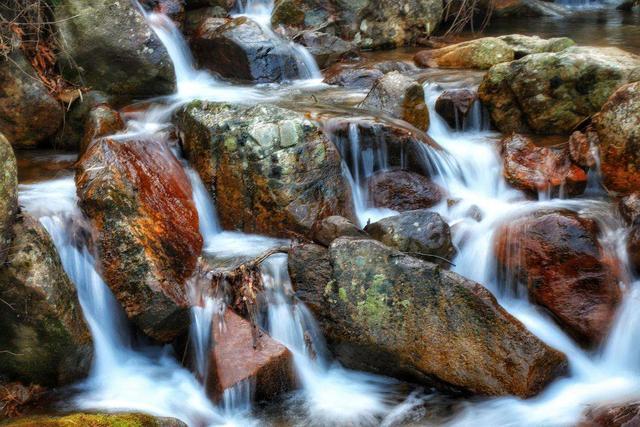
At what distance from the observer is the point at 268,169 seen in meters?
5.66

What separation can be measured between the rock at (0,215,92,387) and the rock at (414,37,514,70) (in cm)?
709

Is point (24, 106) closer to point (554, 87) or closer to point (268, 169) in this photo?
point (268, 169)

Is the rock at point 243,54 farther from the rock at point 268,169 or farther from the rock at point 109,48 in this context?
the rock at point 268,169

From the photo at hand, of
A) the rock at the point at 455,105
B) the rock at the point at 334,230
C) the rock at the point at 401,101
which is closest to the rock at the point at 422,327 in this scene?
the rock at the point at 334,230

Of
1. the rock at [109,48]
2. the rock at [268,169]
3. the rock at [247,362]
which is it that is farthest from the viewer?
the rock at [109,48]

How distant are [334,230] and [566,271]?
187cm

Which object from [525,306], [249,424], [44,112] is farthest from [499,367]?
[44,112]

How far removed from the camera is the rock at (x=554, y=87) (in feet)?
23.2

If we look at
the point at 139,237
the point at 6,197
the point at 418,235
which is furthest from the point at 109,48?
the point at 418,235

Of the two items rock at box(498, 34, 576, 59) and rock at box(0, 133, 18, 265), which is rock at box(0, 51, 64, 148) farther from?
rock at box(498, 34, 576, 59)

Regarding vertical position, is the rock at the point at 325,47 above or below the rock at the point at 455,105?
above

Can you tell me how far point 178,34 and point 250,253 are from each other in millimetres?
5578

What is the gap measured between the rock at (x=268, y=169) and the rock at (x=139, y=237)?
56 centimetres

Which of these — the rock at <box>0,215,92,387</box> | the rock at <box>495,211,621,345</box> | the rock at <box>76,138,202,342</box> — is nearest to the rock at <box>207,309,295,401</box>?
the rock at <box>76,138,202,342</box>
